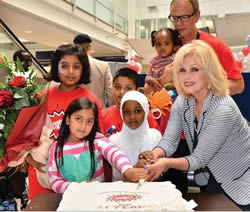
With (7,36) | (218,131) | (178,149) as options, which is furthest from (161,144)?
(7,36)

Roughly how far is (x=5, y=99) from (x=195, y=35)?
4.68 feet

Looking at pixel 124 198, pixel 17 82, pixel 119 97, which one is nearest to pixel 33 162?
pixel 17 82

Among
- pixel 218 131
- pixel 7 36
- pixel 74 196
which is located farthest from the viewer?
pixel 7 36

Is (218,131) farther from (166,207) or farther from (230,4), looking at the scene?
(230,4)

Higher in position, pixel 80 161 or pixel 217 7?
pixel 217 7

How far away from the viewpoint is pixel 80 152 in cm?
158

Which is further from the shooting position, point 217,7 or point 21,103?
point 217,7

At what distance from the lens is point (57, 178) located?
1.51 m

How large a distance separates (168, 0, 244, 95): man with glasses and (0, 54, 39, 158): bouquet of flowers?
1139mm

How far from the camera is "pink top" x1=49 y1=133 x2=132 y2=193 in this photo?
1.50m

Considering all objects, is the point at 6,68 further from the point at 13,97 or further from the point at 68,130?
the point at 68,130

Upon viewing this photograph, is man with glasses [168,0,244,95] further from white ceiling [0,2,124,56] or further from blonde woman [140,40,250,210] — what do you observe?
white ceiling [0,2,124,56]

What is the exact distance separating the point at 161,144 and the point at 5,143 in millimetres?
807

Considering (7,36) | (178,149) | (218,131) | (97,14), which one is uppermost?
(97,14)
